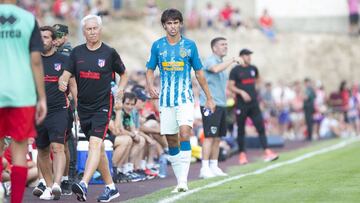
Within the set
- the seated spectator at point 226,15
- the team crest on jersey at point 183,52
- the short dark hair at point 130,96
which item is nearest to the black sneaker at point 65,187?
the team crest on jersey at point 183,52

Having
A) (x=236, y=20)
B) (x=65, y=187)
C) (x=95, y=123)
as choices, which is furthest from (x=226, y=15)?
(x=95, y=123)

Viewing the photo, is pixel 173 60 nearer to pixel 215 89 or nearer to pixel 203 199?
pixel 203 199

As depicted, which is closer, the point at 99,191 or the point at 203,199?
the point at 203,199

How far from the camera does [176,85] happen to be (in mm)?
13367

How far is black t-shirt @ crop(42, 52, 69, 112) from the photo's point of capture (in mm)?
13172

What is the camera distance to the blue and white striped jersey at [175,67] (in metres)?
13.4

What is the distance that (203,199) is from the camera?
39.3ft

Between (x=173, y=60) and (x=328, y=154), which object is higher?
(x=173, y=60)

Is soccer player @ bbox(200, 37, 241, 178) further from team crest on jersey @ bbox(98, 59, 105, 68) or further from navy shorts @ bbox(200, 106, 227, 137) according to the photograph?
team crest on jersey @ bbox(98, 59, 105, 68)

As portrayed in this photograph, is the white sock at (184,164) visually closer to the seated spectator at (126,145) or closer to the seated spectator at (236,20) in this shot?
the seated spectator at (126,145)

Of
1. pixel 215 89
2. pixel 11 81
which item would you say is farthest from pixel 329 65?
pixel 11 81

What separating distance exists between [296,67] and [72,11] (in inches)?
441

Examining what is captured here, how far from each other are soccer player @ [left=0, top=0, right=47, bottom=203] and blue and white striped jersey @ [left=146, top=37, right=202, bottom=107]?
3.76 metres

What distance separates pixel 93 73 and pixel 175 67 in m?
1.36
